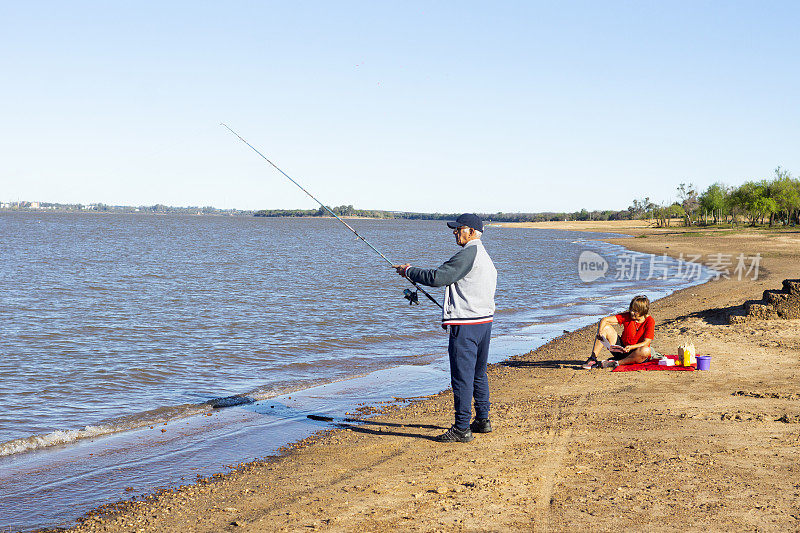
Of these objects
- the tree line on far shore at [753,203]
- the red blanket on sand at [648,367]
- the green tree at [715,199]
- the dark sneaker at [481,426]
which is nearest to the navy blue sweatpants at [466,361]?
the dark sneaker at [481,426]

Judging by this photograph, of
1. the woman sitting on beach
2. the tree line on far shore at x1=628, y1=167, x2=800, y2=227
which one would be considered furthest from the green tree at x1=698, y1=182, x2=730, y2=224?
the woman sitting on beach

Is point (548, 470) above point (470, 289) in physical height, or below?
below

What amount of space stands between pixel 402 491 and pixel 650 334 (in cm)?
572

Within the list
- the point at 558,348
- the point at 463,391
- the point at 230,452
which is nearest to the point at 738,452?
the point at 463,391

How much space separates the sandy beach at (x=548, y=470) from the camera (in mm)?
4430

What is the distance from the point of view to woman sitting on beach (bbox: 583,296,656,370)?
9.40 meters

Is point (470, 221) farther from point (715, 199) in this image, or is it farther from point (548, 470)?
point (715, 199)

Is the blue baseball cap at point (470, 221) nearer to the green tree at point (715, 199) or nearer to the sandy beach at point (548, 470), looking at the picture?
the sandy beach at point (548, 470)

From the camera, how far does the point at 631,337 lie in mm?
9547

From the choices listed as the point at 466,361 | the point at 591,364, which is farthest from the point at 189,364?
the point at 466,361

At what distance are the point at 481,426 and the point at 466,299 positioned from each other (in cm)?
142

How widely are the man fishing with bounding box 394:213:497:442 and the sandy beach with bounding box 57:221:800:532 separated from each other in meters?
0.71

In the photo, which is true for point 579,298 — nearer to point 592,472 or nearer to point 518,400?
point 518,400

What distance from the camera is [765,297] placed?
12.2 m
